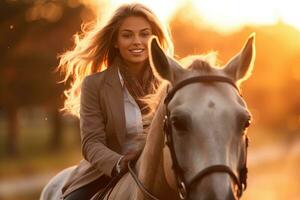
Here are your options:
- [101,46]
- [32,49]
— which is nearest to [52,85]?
[32,49]

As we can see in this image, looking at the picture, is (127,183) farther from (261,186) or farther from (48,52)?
(48,52)

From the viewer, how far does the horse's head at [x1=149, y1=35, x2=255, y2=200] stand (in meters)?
5.44

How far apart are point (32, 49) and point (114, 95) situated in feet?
125

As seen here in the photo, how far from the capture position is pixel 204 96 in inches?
223

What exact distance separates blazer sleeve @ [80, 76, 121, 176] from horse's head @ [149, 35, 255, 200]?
43.4 inches

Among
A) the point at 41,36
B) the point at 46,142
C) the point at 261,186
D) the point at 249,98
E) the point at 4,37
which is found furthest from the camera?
A: the point at 249,98

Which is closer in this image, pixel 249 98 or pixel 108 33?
pixel 108 33

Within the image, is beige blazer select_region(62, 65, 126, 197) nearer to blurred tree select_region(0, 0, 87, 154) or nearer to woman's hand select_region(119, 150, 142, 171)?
woman's hand select_region(119, 150, 142, 171)

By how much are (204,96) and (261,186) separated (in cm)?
2391

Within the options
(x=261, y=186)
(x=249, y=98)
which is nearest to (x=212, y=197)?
(x=261, y=186)

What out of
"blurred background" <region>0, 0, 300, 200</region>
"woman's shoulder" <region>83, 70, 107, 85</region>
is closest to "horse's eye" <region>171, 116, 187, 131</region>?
"woman's shoulder" <region>83, 70, 107, 85</region>

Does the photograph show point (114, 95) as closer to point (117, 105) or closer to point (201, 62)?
point (117, 105)

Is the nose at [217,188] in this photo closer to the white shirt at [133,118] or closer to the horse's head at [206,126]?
the horse's head at [206,126]

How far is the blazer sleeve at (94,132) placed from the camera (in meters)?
7.04
